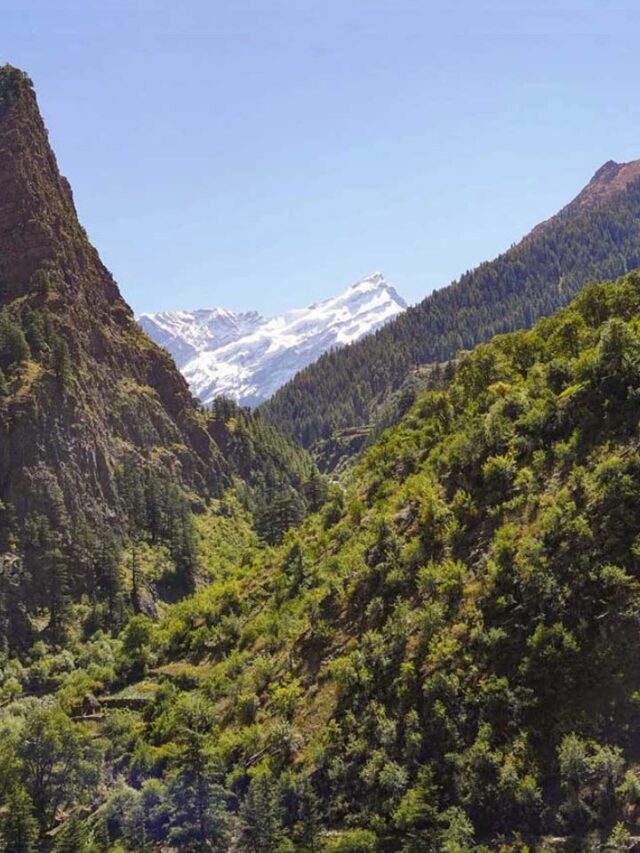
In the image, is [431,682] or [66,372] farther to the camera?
[66,372]

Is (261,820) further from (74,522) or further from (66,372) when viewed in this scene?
(66,372)

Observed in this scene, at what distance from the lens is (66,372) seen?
9681 centimetres

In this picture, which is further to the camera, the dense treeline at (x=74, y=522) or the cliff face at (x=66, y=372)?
the cliff face at (x=66, y=372)

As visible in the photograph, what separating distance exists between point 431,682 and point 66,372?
3205 inches

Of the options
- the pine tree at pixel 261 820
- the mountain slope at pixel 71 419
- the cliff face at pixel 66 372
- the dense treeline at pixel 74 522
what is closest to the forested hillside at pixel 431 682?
the pine tree at pixel 261 820

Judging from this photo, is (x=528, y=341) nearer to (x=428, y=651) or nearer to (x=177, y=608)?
(x=428, y=651)

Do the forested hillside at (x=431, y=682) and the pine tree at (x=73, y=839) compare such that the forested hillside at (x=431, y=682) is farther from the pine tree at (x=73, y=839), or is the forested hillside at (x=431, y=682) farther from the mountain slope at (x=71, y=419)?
the mountain slope at (x=71, y=419)

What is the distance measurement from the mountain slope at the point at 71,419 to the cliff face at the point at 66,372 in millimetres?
235

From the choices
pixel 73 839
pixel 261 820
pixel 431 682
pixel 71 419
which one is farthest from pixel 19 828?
pixel 71 419

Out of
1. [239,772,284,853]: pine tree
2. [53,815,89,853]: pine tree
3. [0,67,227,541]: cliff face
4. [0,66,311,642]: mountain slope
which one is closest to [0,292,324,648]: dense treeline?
[0,66,311,642]: mountain slope

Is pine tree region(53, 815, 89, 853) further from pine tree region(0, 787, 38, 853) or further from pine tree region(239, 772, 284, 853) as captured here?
pine tree region(239, 772, 284, 853)

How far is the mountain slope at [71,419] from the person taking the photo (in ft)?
272

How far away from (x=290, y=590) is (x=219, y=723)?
41.4 ft

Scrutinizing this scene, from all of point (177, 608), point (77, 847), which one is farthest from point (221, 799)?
point (177, 608)
